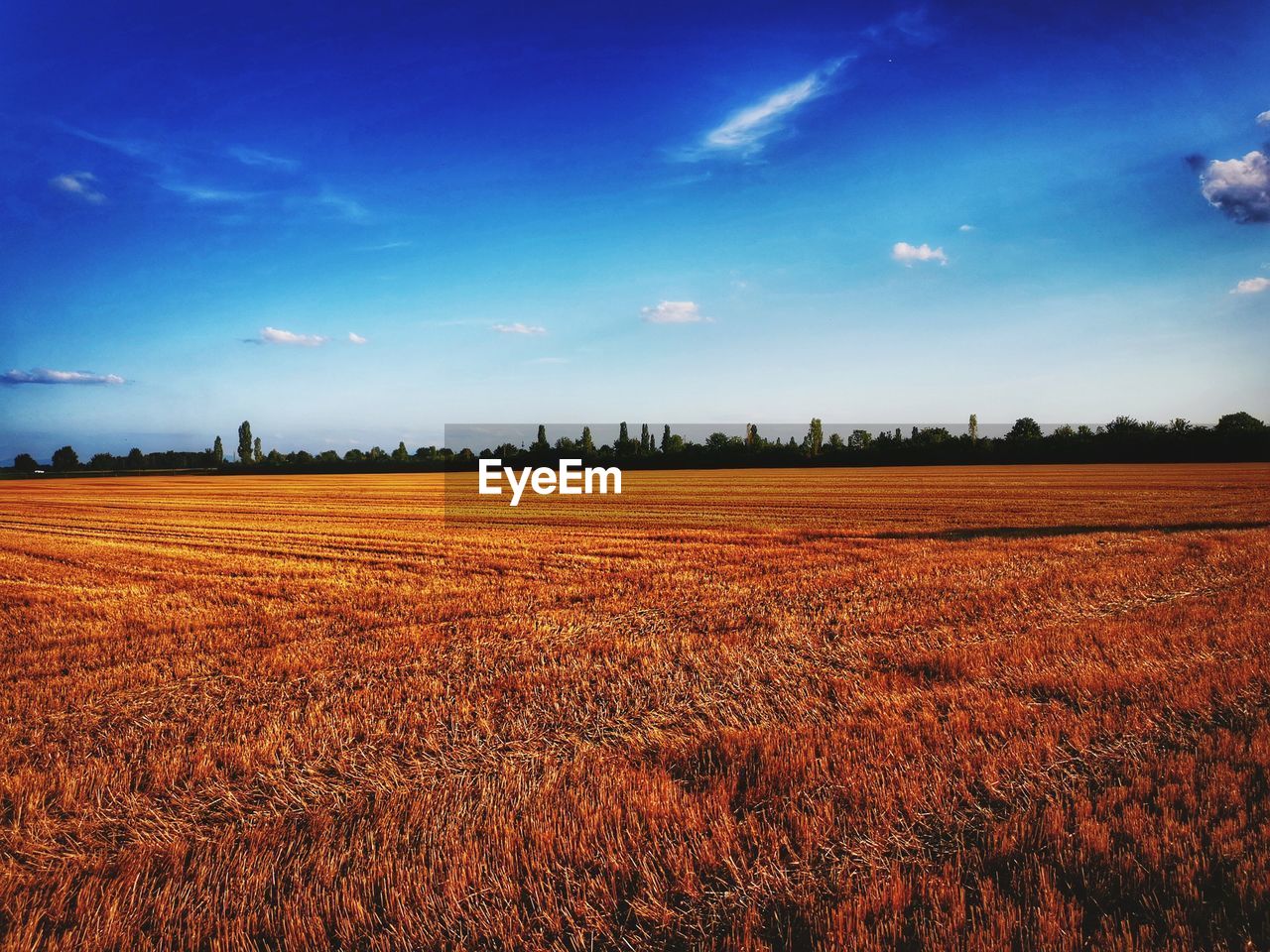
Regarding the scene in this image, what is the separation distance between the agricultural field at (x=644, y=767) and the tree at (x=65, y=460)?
182332 mm

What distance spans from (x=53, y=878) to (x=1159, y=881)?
6.07 meters

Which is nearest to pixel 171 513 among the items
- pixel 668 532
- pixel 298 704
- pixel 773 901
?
pixel 668 532

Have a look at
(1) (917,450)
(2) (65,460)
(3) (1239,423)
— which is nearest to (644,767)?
(1) (917,450)

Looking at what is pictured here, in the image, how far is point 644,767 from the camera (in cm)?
473

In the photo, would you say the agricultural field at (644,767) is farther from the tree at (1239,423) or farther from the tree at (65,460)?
the tree at (65,460)

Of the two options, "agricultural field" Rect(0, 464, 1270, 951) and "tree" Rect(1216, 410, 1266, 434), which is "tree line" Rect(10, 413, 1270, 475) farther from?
"agricultural field" Rect(0, 464, 1270, 951)

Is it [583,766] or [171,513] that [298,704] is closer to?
[583,766]

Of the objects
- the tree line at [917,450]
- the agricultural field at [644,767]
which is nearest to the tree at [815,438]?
the tree line at [917,450]

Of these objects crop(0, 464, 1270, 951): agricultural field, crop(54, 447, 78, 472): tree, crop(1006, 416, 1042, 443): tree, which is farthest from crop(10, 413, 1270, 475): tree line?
crop(0, 464, 1270, 951): agricultural field

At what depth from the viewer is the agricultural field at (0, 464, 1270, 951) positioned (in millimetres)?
3203

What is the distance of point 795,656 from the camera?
748 centimetres

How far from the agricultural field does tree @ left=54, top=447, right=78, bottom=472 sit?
182m

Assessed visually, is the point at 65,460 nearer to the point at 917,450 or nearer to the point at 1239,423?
the point at 917,450

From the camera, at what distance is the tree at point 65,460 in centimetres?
14809
